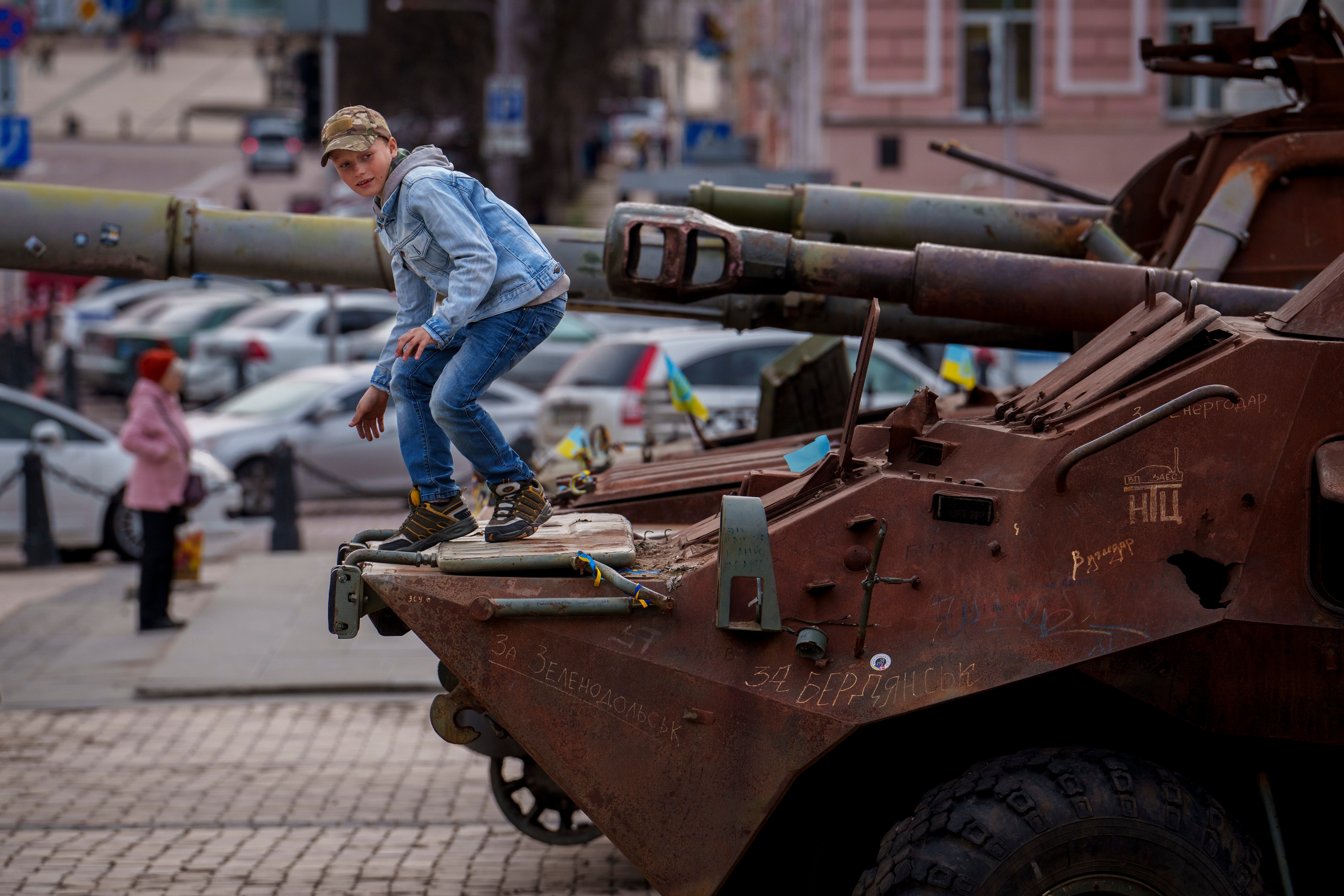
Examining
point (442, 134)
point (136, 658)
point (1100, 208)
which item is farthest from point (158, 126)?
point (1100, 208)

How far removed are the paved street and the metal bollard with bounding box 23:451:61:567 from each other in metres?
0.93

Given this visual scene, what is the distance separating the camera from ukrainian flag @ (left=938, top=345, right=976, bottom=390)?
22.9 ft

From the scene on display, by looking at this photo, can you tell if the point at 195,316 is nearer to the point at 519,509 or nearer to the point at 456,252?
the point at 519,509

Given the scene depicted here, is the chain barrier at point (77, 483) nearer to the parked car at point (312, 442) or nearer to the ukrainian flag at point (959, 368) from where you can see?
the parked car at point (312, 442)

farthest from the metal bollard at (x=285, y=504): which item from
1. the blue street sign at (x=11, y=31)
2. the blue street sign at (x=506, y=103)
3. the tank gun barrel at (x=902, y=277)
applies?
the blue street sign at (x=506, y=103)

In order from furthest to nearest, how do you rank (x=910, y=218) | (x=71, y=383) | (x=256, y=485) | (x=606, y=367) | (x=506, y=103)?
1. (x=71, y=383)
2. (x=506, y=103)
3. (x=256, y=485)
4. (x=606, y=367)
5. (x=910, y=218)

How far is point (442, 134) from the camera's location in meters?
37.6

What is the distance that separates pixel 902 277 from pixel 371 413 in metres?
1.58

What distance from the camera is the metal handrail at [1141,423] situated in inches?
147

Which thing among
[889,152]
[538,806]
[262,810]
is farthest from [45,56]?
[538,806]

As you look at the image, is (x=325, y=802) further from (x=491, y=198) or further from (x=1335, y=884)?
(x=1335, y=884)

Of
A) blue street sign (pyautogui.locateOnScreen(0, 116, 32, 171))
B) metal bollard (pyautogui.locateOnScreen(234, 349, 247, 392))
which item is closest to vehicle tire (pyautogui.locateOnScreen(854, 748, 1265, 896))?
blue street sign (pyautogui.locateOnScreen(0, 116, 32, 171))

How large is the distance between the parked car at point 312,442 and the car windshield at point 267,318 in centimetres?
664

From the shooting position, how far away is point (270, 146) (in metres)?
47.4
